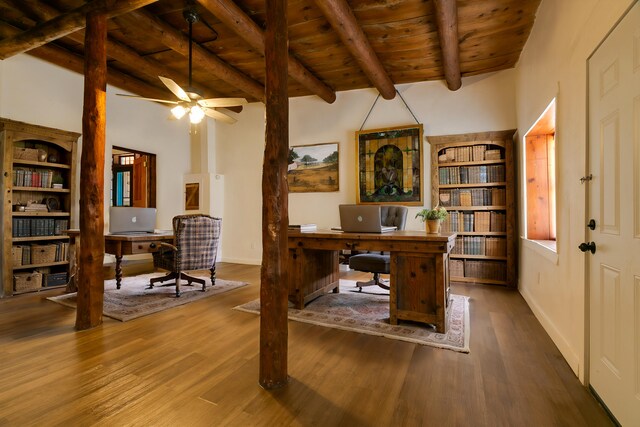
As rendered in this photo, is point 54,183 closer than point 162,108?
Yes

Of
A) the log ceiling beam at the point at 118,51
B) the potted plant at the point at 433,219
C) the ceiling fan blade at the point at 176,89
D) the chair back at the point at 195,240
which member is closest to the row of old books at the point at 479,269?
the potted plant at the point at 433,219

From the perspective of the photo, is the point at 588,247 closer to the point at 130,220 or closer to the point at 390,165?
the point at 390,165

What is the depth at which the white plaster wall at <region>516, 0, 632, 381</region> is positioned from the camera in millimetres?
1827

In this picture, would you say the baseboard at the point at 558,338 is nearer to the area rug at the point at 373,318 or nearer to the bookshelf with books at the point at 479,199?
the area rug at the point at 373,318

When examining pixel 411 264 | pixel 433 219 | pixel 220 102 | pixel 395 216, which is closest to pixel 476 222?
pixel 395 216

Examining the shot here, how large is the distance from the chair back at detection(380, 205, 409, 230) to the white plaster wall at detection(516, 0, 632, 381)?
1.55 metres

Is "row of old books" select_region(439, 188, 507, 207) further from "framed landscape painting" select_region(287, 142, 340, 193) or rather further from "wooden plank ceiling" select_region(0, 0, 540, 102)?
"framed landscape painting" select_region(287, 142, 340, 193)

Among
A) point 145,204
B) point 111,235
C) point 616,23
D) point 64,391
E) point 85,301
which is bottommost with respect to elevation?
point 64,391

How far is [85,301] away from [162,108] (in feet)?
15.5

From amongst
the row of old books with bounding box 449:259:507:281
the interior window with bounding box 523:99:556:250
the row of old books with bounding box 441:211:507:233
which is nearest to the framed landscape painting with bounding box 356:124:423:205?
the row of old books with bounding box 441:211:507:233

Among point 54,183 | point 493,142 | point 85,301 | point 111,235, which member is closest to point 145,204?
point 54,183

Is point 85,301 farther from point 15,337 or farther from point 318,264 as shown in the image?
point 318,264

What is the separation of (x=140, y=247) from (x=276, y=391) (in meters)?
2.70

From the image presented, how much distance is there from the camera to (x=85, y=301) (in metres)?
2.72
